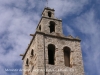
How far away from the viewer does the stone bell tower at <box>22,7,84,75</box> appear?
81.9 ft

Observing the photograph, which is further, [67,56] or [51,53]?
[51,53]

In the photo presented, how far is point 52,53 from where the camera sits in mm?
27109

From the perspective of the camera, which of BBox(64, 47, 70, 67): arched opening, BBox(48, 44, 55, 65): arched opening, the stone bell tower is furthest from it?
BBox(48, 44, 55, 65): arched opening

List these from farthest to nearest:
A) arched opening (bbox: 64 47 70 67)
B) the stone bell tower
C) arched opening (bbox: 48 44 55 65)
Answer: arched opening (bbox: 48 44 55 65)
arched opening (bbox: 64 47 70 67)
the stone bell tower

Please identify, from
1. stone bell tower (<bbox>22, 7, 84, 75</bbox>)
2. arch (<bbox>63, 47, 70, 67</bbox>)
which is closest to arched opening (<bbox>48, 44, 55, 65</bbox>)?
stone bell tower (<bbox>22, 7, 84, 75</bbox>)

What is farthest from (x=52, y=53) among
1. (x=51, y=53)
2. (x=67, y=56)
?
(x=67, y=56)

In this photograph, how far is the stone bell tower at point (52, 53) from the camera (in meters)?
25.0

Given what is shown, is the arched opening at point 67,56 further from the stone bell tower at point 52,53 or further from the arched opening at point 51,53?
the arched opening at point 51,53

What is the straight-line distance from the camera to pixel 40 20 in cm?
2936

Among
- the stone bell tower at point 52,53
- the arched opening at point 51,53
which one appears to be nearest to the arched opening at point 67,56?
the stone bell tower at point 52,53

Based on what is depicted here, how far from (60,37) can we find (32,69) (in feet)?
12.6

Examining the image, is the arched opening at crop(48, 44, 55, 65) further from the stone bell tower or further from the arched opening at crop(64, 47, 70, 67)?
the arched opening at crop(64, 47, 70, 67)

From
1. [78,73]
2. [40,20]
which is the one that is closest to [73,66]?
[78,73]

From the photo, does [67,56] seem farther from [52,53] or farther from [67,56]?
[52,53]
